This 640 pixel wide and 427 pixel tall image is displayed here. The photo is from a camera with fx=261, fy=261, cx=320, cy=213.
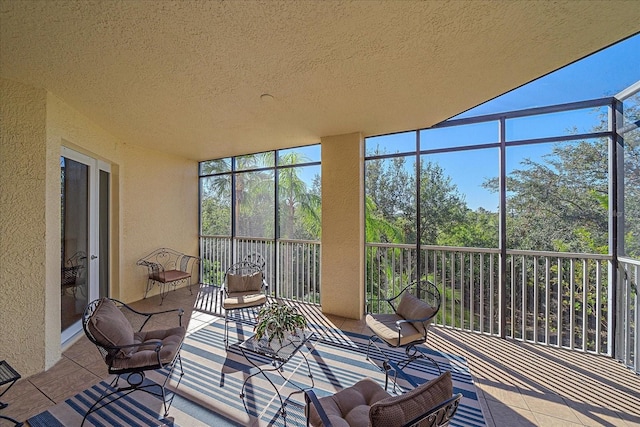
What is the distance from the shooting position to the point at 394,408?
112cm

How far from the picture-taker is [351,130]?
146 inches

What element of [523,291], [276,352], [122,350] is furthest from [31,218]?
[523,291]

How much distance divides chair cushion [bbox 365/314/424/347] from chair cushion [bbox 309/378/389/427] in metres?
0.67

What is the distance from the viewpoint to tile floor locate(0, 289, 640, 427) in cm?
197

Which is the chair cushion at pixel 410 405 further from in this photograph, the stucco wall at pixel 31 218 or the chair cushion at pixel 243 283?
the stucco wall at pixel 31 218

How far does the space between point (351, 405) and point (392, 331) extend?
1.01m

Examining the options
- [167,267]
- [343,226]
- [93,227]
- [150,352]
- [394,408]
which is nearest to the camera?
[394,408]

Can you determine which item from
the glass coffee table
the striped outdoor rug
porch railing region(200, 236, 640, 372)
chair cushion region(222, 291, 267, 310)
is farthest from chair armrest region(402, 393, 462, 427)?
chair cushion region(222, 291, 267, 310)

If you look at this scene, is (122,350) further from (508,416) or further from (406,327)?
(508,416)

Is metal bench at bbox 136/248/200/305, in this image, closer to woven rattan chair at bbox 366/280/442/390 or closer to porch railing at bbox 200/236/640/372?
porch railing at bbox 200/236/640/372

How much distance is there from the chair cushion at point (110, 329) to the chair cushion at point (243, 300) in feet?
3.64

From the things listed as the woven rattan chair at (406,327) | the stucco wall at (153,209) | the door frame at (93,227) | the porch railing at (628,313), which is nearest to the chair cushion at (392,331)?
the woven rattan chair at (406,327)

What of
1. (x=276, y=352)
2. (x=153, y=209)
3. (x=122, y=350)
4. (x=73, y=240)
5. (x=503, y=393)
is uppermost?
(x=153, y=209)

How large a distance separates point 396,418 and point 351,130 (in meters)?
3.30
